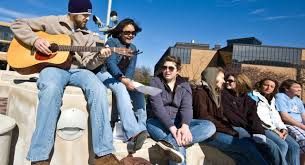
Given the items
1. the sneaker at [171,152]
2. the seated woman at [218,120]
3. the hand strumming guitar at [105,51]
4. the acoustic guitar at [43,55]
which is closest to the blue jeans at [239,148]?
the seated woman at [218,120]

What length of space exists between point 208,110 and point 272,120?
3.63ft

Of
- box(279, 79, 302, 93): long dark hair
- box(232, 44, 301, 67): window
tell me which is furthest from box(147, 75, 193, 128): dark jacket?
box(232, 44, 301, 67): window

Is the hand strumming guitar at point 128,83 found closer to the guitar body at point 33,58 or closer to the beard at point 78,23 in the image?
the guitar body at point 33,58

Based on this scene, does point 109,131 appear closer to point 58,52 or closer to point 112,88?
point 112,88

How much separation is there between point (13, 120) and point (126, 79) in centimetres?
128

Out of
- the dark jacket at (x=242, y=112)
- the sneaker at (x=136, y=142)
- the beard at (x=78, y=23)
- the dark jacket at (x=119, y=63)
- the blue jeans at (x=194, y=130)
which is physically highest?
the beard at (x=78, y=23)

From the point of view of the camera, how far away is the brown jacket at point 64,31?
3.68m

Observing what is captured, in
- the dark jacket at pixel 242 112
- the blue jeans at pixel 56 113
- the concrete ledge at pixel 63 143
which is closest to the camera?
the blue jeans at pixel 56 113

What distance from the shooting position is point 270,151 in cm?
383

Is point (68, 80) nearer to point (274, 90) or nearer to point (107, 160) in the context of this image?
point (107, 160)

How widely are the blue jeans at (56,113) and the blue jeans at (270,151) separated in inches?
65.9

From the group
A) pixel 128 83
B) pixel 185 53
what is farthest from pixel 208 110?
pixel 185 53

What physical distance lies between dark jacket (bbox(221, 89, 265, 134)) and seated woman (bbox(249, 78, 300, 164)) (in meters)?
0.27

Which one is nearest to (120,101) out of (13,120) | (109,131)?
(109,131)
